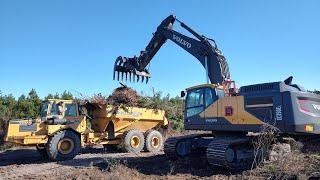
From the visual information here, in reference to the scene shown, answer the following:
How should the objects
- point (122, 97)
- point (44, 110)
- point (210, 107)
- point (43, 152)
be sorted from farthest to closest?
point (122, 97), point (43, 152), point (44, 110), point (210, 107)

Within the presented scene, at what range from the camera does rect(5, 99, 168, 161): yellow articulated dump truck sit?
1429 cm

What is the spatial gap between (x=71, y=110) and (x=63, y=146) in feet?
5.11

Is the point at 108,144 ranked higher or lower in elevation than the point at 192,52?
lower

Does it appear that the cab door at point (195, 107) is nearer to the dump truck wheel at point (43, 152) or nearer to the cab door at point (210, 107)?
the cab door at point (210, 107)

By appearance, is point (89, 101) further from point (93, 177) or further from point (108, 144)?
point (93, 177)

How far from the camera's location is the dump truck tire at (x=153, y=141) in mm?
17391

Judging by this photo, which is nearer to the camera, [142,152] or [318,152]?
[318,152]

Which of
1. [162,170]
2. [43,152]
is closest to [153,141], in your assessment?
[43,152]

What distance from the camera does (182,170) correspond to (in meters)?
11.4

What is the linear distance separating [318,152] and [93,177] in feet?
19.8

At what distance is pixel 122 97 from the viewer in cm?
1736

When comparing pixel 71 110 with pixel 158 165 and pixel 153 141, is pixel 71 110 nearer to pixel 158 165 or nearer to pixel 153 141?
pixel 153 141

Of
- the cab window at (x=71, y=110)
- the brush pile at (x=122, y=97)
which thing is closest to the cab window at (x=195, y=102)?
the brush pile at (x=122, y=97)

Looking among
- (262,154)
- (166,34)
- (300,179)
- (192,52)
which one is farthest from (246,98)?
(166,34)
